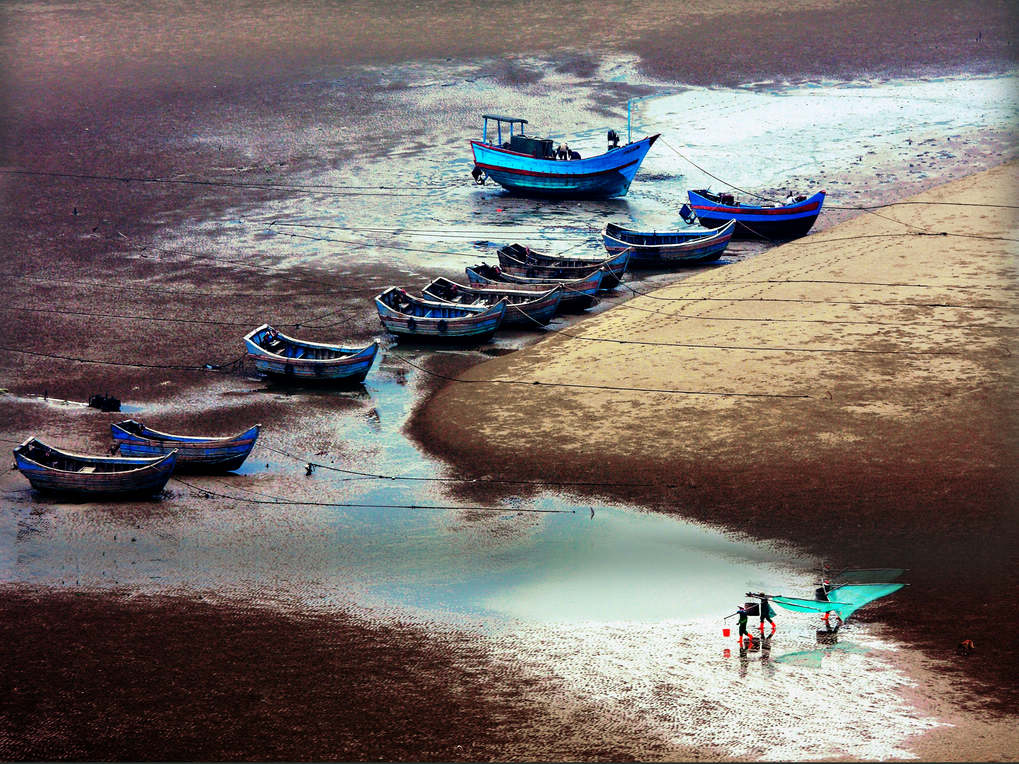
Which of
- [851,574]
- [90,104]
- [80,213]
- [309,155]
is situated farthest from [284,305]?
[90,104]

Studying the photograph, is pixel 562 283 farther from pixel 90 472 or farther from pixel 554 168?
pixel 90 472

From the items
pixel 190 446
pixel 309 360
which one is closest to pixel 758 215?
pixel 309 360

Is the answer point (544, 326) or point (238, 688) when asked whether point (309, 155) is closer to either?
point (544, 326)

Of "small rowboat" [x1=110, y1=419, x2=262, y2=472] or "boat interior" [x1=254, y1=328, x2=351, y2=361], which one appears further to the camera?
"boat interior" [x1=254, y1=328, x2=351, y2=361]

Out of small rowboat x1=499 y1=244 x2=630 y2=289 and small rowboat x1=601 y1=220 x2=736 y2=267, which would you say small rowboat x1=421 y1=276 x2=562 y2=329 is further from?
small rowboat x1=601 y1=220 x2=736 y2=267

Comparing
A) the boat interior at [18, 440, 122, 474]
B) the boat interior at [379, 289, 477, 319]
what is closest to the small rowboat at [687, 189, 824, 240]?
the boat interior at [379, 289, 477, 319]
